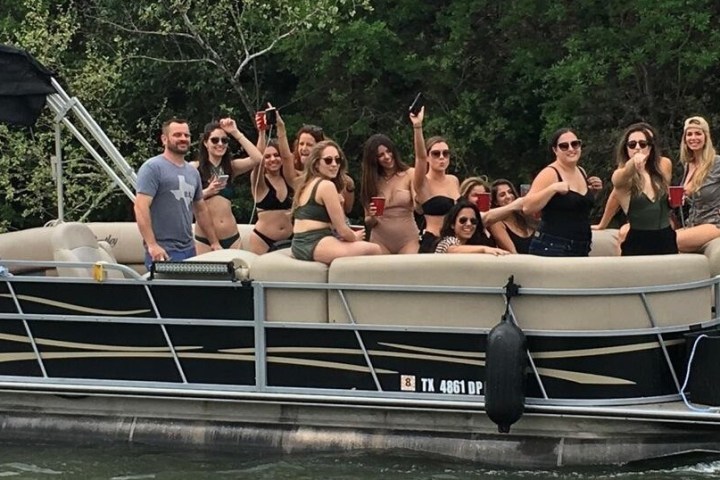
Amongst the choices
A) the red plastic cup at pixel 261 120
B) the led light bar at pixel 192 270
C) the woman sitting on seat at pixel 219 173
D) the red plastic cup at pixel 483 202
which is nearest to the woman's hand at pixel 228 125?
the woman sitting on seat at pixel 219 173

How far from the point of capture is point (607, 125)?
18844mm

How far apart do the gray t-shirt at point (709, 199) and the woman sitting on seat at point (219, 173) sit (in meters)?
2.88

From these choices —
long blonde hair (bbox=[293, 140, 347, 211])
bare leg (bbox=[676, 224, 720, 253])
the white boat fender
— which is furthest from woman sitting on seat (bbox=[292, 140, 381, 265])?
bare leg (bbox=[676, 224, 720, 253])

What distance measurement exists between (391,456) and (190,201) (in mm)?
2086

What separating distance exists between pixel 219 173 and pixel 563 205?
2.68 meters

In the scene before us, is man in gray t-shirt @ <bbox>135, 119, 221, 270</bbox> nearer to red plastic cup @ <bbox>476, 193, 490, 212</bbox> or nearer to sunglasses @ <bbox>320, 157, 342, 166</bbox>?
sunglasses @ <bbox>320, 157, 342, 166</bbox>

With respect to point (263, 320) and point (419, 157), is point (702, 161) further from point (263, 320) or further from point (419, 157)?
point (263, 320)

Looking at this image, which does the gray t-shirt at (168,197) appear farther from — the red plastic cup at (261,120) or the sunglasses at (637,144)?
the sunglasses at (637,144)

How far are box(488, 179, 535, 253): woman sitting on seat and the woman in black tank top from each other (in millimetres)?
263

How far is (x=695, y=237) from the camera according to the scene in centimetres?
724

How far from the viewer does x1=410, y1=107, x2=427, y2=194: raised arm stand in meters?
7.42

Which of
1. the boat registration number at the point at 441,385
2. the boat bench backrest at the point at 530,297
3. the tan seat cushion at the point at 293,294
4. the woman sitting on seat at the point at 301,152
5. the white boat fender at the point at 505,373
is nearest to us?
the white boat fender at the point at 505,373

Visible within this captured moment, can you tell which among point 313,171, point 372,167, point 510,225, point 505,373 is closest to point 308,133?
point 372,167

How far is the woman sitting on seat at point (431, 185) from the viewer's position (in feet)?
24.6
